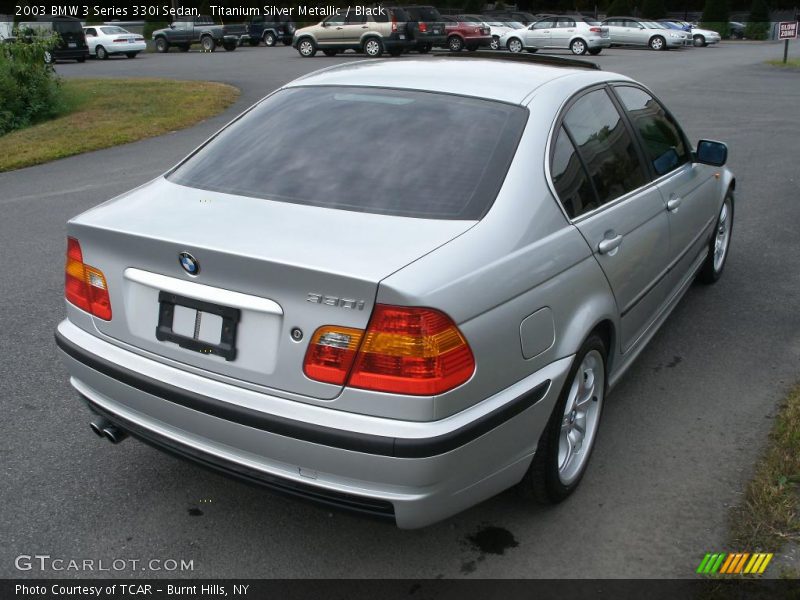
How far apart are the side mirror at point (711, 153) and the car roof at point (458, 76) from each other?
1.09 meters

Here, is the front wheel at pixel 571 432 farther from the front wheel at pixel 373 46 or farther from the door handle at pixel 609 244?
the front wheel at pixel 373 46

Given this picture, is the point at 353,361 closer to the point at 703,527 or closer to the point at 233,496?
the point at 233,496

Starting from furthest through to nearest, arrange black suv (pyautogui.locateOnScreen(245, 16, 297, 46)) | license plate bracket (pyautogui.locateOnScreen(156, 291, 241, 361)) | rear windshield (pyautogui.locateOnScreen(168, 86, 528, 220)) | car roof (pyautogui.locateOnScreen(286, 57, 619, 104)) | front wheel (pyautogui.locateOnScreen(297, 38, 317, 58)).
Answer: black suv (pyautogui.locateOnScreen(245, 16, 297, 46))
front wheel (pyautogui.locateOnScreen(297, 38, 317, 58))
car roof (pyautogui.locateOnScreen(286, 57, 619, 104))
rear windshield (pyautogui.locateOnScreen(168, 86, 528, 220))
license plate bracket (pyautogui.locateOnScreen(156, 291, 241, 361))

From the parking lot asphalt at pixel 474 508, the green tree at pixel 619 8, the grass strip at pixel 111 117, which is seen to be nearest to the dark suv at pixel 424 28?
the grass strip at pixel 111 117

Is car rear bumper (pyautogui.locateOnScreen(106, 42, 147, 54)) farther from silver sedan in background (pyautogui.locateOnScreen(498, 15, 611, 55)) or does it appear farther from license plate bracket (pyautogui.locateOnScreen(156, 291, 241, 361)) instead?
license plate bracket (pyautogui.locateOnScreen(156, 291, 241, 361))

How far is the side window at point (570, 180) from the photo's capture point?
3.28 metres

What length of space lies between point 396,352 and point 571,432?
1241 millimetres

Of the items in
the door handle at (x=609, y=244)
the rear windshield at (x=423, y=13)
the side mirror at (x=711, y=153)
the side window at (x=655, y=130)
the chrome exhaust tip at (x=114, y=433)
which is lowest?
the chrome exhaust tip at (x=114, y=433)

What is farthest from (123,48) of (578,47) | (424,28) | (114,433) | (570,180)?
(570,180)

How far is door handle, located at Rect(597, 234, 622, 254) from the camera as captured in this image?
341 cm

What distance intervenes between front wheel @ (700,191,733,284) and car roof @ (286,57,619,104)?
2149 millimetres

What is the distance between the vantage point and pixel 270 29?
137ft

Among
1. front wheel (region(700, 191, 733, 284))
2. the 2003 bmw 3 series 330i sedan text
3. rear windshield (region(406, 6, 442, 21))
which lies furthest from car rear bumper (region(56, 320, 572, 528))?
rear windshield (region(406, 6, 442, 21))
